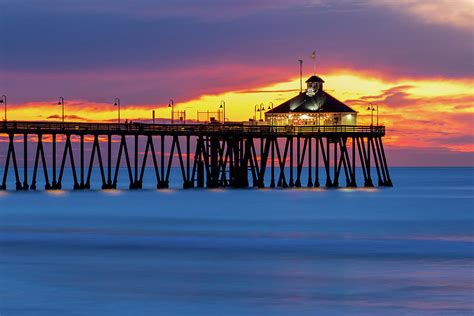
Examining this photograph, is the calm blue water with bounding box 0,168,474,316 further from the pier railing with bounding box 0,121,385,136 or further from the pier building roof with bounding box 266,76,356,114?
the pier building roof with bounding box 266,76,356,114

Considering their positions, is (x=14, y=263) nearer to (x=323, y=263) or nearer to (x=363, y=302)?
(x=323, y=263)

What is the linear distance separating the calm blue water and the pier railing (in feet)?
18.2

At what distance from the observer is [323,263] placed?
41.0 metres

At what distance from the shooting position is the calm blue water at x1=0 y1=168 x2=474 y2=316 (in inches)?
1258

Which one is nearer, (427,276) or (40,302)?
(40,302)

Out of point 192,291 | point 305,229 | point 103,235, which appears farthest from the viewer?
point 305,229

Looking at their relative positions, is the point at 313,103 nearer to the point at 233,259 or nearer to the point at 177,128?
the point at 177,128

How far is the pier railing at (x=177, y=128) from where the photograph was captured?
257 ft

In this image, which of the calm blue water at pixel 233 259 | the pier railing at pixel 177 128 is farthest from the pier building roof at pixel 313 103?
the calm blue water at pixel 233 259

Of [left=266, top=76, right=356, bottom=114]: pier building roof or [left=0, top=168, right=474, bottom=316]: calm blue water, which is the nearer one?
[left=0, top=168, right=474, bottom=316]: calm blue water

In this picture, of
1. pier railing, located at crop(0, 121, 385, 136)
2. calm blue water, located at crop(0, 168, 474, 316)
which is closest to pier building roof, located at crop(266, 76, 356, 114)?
pier railing, located at crop(0, 121, 385, 136)

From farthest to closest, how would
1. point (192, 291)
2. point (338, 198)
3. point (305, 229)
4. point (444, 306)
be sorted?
point (338, 198), point (305, 229), point (192, 291), point (444, 306)

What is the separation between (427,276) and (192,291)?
7.85 m

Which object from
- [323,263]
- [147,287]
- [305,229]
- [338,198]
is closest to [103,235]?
[305,229]
